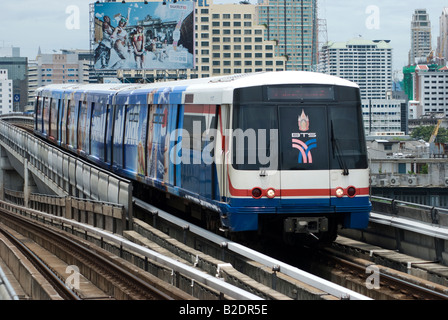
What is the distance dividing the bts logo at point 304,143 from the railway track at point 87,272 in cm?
347

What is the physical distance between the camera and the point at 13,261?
17891 mm

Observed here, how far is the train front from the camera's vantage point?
15.9 m

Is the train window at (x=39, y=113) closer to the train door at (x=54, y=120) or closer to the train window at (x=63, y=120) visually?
the train door at (x=54, y=120)

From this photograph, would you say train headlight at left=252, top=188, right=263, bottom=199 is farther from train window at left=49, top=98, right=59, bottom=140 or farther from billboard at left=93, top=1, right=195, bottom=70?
billboard at left=93, top=1, right=195, bottom=70

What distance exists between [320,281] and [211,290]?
155cm

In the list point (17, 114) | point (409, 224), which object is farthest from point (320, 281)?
point (17, 114)

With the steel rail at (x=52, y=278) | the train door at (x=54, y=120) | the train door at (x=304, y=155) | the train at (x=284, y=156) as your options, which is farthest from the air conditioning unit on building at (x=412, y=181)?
the train door at (x=304, y=155)

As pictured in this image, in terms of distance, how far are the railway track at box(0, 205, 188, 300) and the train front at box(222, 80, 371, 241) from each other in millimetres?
2187

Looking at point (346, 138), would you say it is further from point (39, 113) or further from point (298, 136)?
point (39, 113)

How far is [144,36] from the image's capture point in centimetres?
7562

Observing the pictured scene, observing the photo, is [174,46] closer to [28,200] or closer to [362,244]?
[28,200]

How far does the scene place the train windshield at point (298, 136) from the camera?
51.9 ft

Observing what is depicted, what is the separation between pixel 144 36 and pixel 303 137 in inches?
2396

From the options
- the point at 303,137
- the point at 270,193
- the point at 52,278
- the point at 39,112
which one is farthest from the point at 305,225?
the point at 39,112
